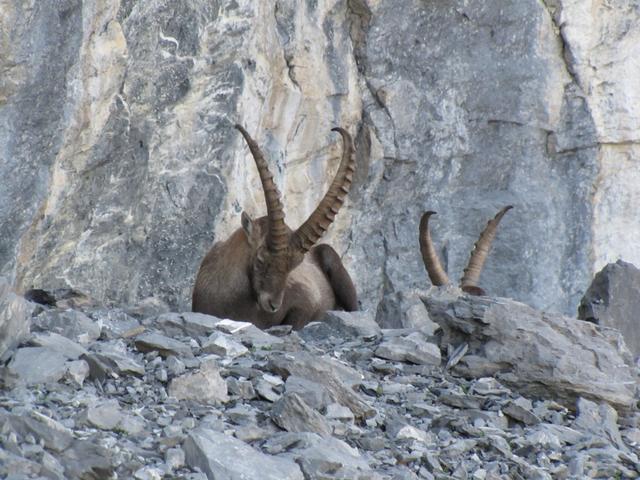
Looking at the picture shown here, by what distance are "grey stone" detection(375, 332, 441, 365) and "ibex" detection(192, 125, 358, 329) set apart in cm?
287

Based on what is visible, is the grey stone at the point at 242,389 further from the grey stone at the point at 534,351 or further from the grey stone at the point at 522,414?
the grey stone at the point at 534,351

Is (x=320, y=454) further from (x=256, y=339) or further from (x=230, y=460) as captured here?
(x=256, y=339)

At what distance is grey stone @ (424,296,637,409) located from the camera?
569cm

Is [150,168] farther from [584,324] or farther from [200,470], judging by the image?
[200,470]

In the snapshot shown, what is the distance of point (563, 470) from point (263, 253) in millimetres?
4672

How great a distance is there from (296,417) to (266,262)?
15.2 ft

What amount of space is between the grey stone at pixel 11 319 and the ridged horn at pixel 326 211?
4.14 meters

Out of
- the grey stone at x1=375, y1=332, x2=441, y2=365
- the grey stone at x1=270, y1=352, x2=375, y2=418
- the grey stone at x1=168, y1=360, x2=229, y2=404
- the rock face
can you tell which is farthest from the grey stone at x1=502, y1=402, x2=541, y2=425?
the rock face

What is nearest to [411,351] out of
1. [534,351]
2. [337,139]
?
[534,351]

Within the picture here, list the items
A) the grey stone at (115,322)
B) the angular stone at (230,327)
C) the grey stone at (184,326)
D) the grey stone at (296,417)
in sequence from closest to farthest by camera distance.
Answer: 1. the grey stone at (296,417)
2. the grey stone at (115,322)
3. the grey stone at (184,326)
4. the angular stone at (230,327)

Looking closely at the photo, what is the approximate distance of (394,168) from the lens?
13359mm

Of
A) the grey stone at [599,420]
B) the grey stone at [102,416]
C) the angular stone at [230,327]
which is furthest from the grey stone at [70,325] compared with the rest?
the grey stone at [599,420]

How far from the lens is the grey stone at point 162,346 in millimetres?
5172

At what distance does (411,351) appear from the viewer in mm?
5961
